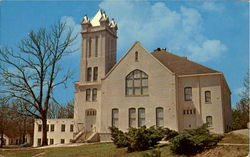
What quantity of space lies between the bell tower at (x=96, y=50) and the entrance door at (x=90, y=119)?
4003 mm

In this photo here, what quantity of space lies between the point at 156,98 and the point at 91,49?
11620mm

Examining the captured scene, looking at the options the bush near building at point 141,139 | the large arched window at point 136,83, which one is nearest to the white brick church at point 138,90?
the large arched window at point 136,83

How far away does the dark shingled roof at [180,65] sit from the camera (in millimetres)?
32062

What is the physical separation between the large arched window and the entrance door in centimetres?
578

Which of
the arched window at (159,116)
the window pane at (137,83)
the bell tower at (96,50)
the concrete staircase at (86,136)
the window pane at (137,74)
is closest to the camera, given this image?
the arched window at (159,116)

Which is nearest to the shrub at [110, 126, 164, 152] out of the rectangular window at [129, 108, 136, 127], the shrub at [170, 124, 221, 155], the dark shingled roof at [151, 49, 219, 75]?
the shrub at [170, 124, 221, 155]

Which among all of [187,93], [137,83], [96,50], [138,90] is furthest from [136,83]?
[96,50]

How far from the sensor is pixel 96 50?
37.4 metres

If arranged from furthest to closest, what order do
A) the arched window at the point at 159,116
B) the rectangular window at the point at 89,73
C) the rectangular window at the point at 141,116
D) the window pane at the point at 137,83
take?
the rectangular window at the point at 89,73
the window pane at the point at 137,83
the rectangular window at the point at 141,116
the arched window at the point at 159,116

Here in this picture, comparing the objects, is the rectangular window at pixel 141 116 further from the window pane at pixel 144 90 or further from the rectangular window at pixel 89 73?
the rectangular window at pixel 89 73

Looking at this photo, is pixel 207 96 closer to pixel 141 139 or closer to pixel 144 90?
pixel 144 90

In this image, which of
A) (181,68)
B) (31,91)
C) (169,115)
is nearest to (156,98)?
(169,115)

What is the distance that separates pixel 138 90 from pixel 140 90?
0.25 metres

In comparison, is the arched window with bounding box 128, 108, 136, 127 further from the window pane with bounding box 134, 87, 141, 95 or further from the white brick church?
the window pane with bounding box 134, 87, 141, 95
